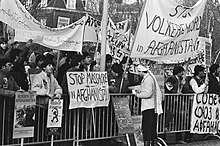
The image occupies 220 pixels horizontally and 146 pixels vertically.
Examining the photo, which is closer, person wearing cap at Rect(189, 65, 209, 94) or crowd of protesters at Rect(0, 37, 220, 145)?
crowd of protesters at Rect(0, 37, 220, 145)

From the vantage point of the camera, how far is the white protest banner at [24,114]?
24.4ft

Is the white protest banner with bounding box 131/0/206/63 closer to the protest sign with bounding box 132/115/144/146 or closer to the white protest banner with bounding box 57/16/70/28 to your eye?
the protest sign with bounding box 132/115/144/146

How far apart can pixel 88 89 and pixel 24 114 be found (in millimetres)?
1807

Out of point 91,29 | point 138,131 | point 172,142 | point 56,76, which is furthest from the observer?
point 91,29

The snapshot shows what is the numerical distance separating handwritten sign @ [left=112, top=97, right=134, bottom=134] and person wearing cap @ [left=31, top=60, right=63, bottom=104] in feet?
4.85

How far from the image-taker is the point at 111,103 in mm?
9211

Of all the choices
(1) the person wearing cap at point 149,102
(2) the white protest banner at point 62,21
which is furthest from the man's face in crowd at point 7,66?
(2) the white protest banner at point 62,21

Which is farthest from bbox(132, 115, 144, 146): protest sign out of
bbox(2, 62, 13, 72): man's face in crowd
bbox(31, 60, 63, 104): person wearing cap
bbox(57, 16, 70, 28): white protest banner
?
bbox(57, 16, 70, 28): white protest banner

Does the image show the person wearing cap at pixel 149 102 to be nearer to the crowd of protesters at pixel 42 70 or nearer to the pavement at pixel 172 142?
the pavement at pixel 172 142

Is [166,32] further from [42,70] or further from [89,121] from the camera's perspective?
[42,70]

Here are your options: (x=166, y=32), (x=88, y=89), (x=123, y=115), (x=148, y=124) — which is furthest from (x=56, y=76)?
(x=166, y=32)

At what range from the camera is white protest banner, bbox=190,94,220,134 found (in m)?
10.6

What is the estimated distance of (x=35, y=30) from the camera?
919 cm

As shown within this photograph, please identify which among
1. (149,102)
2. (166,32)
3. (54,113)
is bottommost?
(54,113)
